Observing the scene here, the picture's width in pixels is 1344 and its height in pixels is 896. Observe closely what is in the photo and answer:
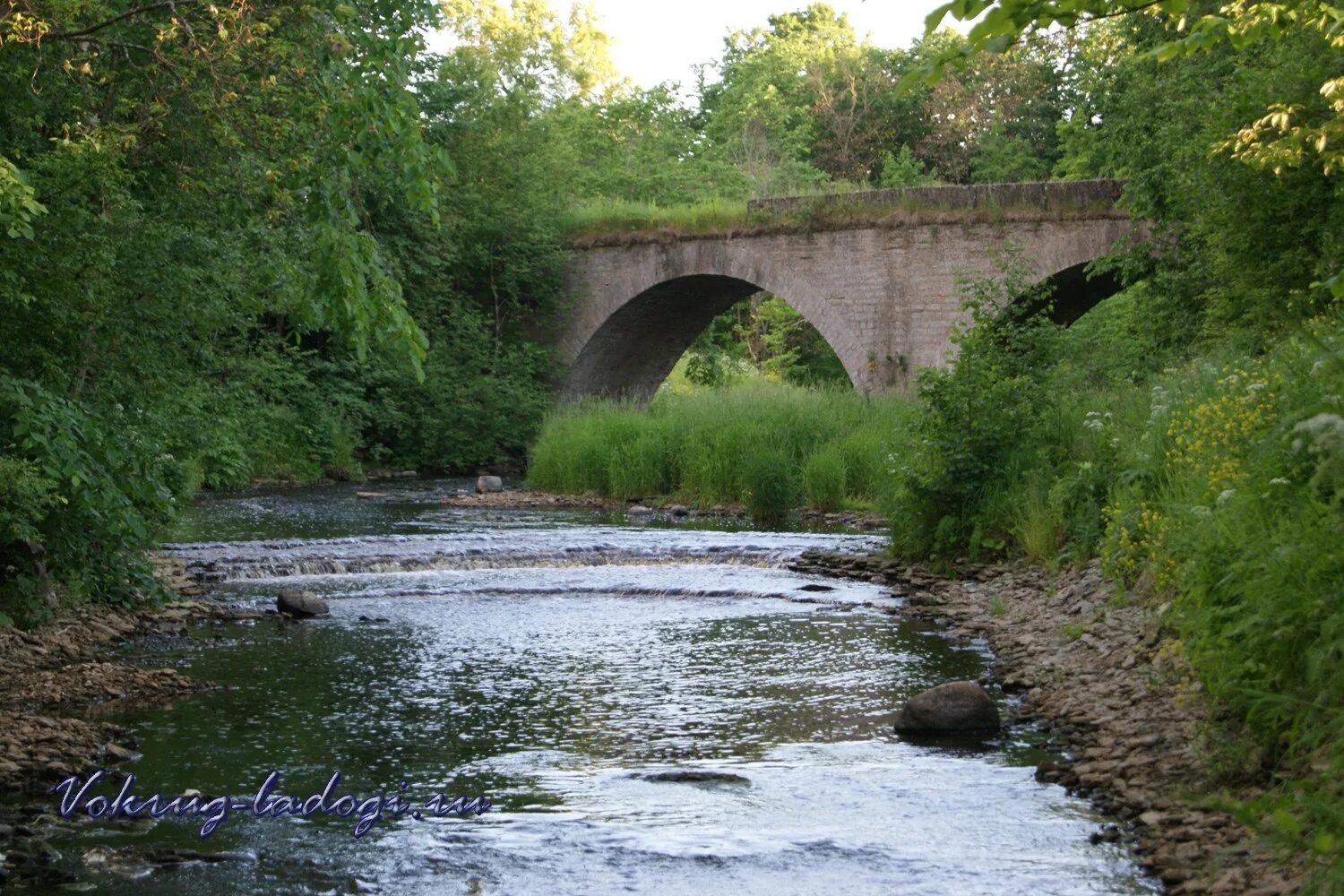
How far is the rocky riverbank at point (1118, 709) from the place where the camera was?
15.5 ft

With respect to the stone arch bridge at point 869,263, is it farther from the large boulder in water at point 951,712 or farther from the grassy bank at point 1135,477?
the large boulder in water at point 951,712

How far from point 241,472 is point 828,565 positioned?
8.98 meters

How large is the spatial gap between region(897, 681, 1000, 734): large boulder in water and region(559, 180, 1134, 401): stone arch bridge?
14255 mm

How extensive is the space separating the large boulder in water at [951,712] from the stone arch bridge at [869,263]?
1426 cm

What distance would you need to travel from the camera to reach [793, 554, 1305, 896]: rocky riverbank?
4734 mm

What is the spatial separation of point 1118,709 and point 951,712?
0.71 m

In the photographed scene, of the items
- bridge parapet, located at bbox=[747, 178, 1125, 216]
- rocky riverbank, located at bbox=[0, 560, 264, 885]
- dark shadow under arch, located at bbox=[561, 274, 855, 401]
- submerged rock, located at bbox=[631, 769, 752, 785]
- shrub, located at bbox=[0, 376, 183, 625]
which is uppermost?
bridge parapet, located at bbox=[747, 178, 1125, 216]

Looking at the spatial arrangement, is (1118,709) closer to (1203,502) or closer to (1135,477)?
(1203,502)

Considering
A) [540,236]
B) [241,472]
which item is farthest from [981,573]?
[540,236]

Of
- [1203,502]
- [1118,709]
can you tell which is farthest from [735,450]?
[1118,709]

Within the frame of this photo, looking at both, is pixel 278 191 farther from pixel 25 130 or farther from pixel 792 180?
pixel 792 180

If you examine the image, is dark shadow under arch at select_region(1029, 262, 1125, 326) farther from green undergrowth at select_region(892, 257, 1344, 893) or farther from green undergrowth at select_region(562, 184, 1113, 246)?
green undergrowth at select_region(892, 257, 1344, 893)

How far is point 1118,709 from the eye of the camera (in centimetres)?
660

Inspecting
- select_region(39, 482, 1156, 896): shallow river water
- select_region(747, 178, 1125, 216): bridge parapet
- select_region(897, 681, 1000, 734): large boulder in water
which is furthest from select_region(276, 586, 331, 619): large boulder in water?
select_region(747, 178, 1125, 216): bridge parapet
